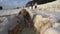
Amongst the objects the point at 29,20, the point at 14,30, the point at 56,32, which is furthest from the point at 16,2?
the point at 56,32

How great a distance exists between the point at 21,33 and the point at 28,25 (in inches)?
12.0

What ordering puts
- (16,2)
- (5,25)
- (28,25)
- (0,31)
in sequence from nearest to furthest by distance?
(0,31) → (5,25) → (28,25) → (16,2)

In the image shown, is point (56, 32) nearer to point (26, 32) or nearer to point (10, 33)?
point (10, 33)

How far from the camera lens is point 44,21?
2305 millimetres

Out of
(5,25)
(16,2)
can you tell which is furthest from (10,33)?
(16,2)

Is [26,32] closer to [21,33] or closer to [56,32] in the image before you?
[21,33]

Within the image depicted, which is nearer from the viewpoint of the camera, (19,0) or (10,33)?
(10,33)

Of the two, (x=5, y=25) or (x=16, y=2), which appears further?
(x=16, y=2)

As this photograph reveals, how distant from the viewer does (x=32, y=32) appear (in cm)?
300

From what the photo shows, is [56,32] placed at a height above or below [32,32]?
above

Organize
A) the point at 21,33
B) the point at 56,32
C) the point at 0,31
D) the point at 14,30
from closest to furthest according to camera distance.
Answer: the point at 56,32 → the point at 0,31 → the point at 14,30 → the point at 21,33

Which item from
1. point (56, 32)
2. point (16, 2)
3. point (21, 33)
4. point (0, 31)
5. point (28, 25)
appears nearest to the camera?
point (56, 32)

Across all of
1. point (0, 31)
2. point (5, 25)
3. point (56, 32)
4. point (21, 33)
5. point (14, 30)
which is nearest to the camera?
point (56, 32)

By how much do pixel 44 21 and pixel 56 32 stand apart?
2.32 feet
